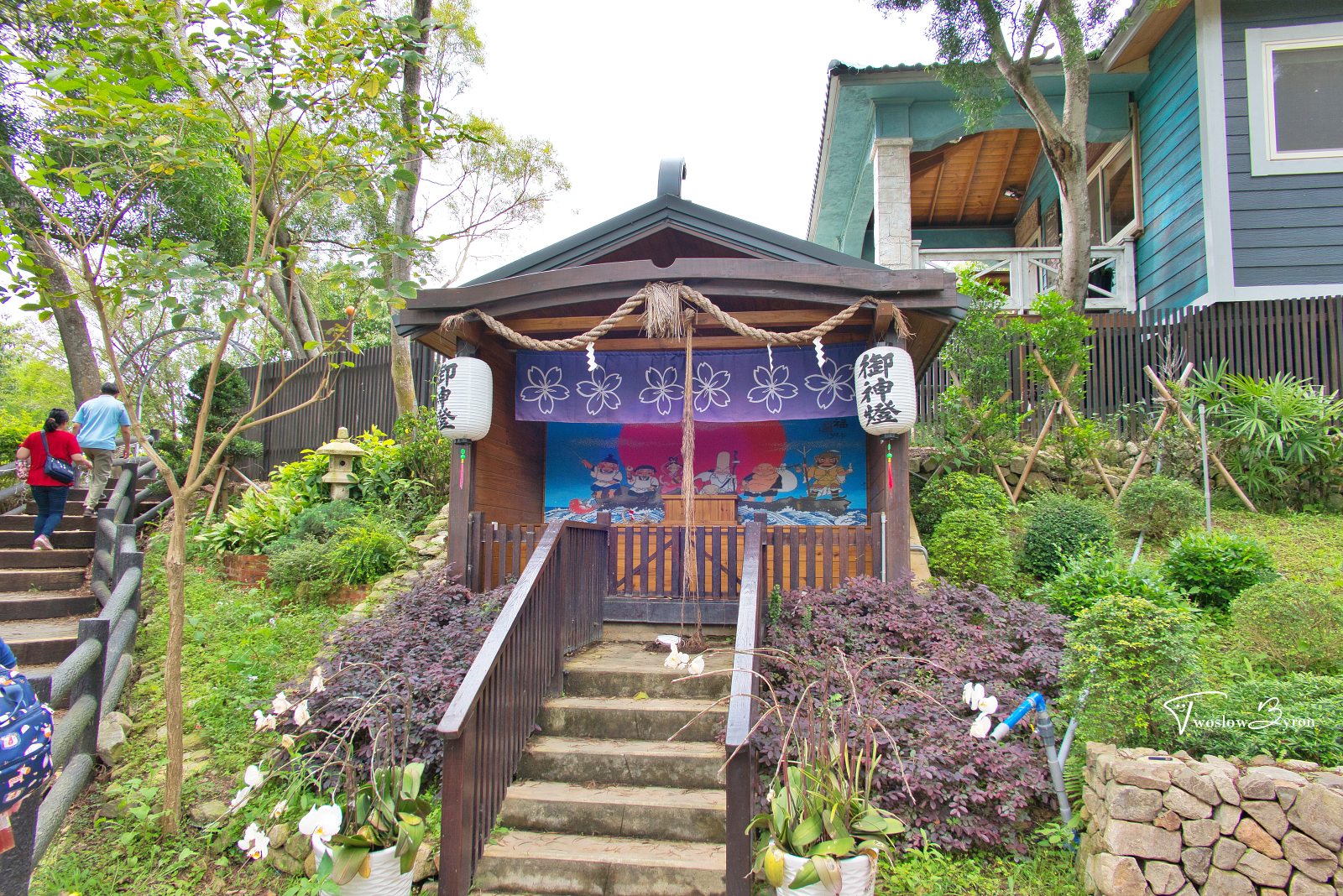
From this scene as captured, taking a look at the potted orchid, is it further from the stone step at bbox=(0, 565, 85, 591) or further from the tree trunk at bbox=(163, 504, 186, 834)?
the stone step at bbox=(0, 565, 85, 591)

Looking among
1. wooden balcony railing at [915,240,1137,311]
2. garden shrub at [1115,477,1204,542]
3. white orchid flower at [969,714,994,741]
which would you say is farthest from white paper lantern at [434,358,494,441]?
wooden balcony railing at [915,240,1137,311]

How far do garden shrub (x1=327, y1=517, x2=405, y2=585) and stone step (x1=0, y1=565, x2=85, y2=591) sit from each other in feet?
8.50

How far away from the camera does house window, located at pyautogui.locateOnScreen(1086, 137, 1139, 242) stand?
43.8ft

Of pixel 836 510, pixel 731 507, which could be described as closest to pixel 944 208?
pixel 836 510

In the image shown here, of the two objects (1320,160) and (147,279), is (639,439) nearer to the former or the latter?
(147,279)

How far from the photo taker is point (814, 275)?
6203mm

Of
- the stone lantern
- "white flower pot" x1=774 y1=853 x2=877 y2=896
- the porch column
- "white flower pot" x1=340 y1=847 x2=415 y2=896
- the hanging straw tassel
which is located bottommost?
"white flower pot" x1=340 y1=847 x2=415 y2=896

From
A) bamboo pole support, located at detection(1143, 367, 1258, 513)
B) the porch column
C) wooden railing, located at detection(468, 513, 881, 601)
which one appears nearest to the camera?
wooden railing, located at detection(468, 513, 881, 601)

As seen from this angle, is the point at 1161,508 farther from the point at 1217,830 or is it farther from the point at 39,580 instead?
the point at 39,580

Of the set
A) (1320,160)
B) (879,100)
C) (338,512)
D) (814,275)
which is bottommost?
(338,512)

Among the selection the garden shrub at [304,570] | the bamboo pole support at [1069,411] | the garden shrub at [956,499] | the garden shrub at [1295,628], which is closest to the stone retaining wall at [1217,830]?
the garden shrub at [1295,628]

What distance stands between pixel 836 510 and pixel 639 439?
91.5 inches

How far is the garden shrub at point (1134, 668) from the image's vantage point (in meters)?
3.86

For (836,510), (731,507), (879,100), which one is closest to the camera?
(731,507)
